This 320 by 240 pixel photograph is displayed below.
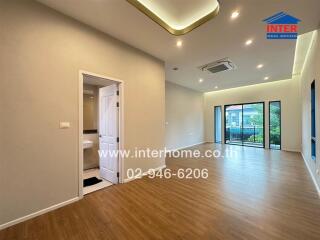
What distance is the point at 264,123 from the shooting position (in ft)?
24.0

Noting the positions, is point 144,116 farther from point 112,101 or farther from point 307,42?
point 307,42

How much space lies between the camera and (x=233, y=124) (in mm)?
8477

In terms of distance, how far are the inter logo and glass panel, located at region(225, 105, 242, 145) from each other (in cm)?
546

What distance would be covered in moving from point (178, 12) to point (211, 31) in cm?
77

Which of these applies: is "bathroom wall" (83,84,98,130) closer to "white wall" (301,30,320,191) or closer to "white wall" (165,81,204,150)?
"white wall" (165,81,204,150)

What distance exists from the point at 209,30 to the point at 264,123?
249 inches

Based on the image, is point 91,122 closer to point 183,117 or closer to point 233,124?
point 183,117

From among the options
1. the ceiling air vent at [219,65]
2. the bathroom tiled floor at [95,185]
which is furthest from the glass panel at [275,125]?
the bathroom tiled floor at [95,185]

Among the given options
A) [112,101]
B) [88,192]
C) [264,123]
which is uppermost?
[112,101]

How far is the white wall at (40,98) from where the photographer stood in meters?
2.00

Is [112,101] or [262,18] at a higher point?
[262,18]

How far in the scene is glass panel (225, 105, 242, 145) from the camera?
8.23 meters

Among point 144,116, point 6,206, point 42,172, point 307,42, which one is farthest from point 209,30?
point 6,206

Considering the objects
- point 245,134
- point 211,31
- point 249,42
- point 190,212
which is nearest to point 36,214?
point 190,212
